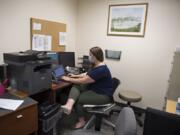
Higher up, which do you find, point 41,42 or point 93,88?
point 41,42

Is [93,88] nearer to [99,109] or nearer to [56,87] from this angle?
[99,109]

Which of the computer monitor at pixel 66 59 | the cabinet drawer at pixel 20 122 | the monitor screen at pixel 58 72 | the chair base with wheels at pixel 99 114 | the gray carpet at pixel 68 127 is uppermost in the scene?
the computer monitor at pixel 66 59

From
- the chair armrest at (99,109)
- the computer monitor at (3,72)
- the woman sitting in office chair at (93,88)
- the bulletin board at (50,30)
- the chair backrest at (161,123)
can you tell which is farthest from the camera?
the bulletin board at (50,30)

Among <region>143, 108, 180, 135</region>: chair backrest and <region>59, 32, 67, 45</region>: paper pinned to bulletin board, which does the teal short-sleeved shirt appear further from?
<region>143, 108, 180, 135</region>: chair backrest

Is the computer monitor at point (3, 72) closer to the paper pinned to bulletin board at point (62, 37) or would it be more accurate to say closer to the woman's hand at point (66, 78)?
the woman's hand at point (66, 78)

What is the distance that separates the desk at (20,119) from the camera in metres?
1.43

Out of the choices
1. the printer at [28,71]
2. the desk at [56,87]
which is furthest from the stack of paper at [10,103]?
the desk at [56,87]

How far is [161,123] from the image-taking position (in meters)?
1.08

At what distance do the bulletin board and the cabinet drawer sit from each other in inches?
48.3

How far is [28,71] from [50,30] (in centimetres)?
121

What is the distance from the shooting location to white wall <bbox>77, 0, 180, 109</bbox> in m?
2.66

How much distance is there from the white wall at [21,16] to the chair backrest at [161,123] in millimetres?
1936

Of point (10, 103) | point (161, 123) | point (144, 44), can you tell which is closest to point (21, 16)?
point (10, 103)


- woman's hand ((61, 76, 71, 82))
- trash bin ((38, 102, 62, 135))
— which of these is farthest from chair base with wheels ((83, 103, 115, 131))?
woman's hand ((61, 76, 71, 82))
